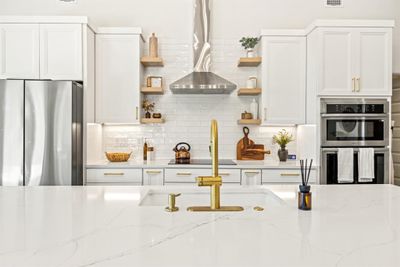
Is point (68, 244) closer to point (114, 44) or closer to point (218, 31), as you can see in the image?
point (114, 44)

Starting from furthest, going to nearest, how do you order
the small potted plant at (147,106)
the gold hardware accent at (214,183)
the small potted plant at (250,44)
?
the small potted plant at (147,106) → the small potted plant at (250,44) → the gold hardware accent at (214,183)

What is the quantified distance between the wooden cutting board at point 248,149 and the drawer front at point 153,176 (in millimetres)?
1088

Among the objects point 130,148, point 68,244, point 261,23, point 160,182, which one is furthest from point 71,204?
point 261,23

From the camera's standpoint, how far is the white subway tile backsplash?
4527 millimetres

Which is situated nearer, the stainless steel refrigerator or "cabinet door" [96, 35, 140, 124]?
the stainless steel refrigerator

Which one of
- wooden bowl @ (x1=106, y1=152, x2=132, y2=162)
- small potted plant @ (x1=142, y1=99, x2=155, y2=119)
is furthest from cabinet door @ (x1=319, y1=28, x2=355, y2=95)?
wooden bowl @ (x1=106, y1=152, x2=132, y2=162)

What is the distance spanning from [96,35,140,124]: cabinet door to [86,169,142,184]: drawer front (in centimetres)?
61

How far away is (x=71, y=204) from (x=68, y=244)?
63cm

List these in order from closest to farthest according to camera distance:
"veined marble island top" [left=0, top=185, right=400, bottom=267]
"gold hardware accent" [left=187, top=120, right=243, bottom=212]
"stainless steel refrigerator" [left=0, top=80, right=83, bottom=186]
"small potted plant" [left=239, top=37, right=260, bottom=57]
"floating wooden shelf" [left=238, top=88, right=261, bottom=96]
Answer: "veined marble island top" [left=0, top=185, right=400, bottom=267]
"gold hardware accent" [left=187, top=120, right=243, bottom=212]
"stainless steel refrigerator" [left=0, top=80, right=83, bottom=186]
"floating wooden shelf" [left=238, top=88, right=261, bottom=96]
"small potted plant" [left=239, top=37, right=260, bottom=57]

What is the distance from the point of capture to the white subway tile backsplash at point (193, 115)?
178 inches

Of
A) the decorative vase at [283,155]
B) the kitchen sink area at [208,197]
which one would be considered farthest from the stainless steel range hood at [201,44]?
the kitchen sink area at [208,197]

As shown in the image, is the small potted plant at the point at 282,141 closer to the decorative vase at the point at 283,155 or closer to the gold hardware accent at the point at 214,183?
the decorative vase at the point at 283,155

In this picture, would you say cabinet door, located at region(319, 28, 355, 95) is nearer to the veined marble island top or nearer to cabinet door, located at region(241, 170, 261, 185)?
cabinet door, located at region(241, 170, 261, 185)

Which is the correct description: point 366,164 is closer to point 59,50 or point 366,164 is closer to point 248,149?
point 248,149
